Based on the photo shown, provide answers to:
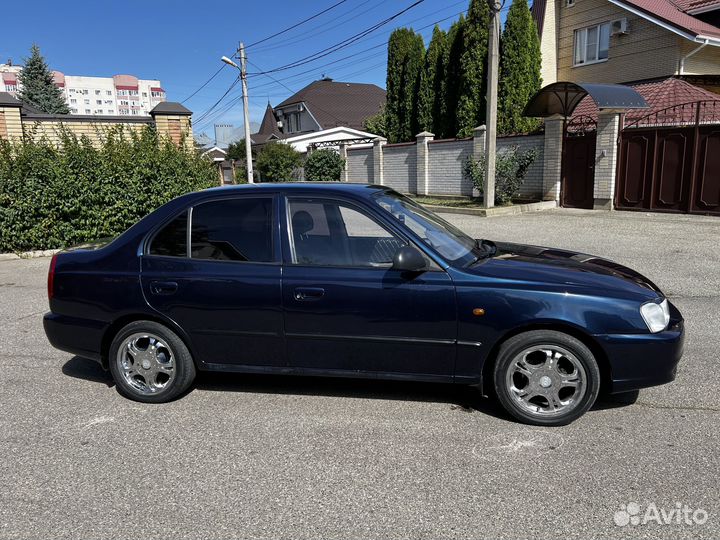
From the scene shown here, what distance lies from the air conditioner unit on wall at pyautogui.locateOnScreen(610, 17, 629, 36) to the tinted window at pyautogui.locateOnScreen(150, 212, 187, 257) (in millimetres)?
22105

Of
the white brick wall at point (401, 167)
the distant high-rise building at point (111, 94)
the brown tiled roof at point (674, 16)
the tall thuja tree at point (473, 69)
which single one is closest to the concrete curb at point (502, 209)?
the white brick wall at point (401, 167)

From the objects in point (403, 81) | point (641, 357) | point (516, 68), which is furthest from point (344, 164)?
point (641, 357)

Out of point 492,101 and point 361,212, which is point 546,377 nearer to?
point 361,212

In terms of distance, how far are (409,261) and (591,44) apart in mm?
23572

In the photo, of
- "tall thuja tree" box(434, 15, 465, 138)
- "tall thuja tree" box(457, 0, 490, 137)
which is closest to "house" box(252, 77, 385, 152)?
"tall thuja tree" box(434, 15, 465, 138)

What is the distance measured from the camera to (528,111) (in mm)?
17234

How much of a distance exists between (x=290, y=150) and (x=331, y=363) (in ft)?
90.0

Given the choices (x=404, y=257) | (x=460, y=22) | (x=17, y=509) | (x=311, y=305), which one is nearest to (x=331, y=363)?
(x=311, y=305)

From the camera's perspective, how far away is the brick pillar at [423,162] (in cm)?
2228

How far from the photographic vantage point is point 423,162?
22422 mm

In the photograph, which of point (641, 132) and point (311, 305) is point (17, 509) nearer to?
point (311, 305)

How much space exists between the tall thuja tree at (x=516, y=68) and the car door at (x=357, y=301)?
64.5ft

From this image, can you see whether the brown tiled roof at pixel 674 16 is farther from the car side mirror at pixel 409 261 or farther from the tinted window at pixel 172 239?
the tinted window at pixel 172 239

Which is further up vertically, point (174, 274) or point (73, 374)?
point (174, 274)
